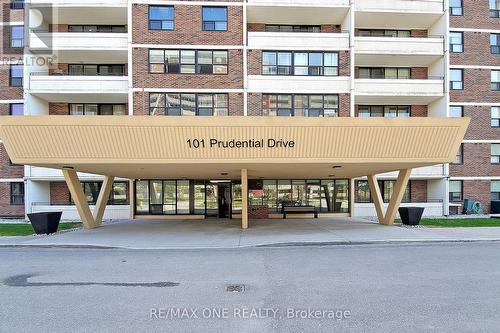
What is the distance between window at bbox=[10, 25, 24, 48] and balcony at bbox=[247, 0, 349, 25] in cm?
1666

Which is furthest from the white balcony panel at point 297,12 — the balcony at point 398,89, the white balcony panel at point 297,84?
the balcony at point 398,89

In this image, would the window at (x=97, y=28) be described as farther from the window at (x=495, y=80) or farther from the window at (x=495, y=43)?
the window at (x=495, y=80)

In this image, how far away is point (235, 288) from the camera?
7.26 meters

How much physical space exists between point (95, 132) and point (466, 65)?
26.6 meters

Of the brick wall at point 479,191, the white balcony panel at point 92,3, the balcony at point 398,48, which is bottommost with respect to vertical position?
the brick wall at point 479,191

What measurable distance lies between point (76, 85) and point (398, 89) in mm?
21730

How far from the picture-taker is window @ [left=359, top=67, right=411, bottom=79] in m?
25.8

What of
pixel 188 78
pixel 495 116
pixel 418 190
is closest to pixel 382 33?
pixel 495 116

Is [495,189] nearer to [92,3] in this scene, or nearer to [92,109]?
[92,109]

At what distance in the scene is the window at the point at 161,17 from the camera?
858 inches

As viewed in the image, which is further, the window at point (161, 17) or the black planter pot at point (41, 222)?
the window at point (161, 17)

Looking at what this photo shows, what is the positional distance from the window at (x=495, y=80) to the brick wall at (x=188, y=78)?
19.7m

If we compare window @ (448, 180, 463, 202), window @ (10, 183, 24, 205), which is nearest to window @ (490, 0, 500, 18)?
window @ (448, 180, 463, 202)

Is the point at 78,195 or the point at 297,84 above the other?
the point at 297,84
